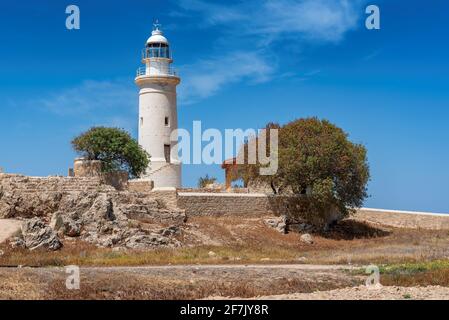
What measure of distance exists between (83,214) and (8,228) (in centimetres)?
354

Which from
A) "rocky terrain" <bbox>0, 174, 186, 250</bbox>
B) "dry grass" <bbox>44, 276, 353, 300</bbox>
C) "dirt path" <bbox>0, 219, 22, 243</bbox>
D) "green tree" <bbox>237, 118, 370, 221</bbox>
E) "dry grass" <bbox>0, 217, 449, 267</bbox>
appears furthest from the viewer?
"green tree" <bbox>237, 118, 370, 221</bbox>

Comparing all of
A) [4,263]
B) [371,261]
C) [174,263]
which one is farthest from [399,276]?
[4,263]

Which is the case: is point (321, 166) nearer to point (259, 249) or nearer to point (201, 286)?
point (259, 249)

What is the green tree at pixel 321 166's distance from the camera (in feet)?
132

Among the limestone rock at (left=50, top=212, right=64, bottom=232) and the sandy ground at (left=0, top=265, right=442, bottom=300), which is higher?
the limestone rock at (left=50, top=212, right=64, bottom=232)

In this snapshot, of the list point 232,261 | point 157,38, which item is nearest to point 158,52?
point 157,38

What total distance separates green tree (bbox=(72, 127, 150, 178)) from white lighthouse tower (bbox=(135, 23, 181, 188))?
3.18 metres

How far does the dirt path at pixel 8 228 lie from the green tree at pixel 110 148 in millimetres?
8977

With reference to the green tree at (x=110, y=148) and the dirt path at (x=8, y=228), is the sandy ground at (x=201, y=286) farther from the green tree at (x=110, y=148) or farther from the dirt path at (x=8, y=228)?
the green tree at (x=110, y=148)

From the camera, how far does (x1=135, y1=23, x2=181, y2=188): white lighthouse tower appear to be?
45562 millimetres

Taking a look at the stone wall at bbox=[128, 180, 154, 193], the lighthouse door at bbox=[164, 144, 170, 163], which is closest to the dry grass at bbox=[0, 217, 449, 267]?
the stone wall at bbox=[128, 180, 154, 193]

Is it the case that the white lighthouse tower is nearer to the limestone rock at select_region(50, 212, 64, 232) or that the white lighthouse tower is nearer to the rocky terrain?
the rocky terrain

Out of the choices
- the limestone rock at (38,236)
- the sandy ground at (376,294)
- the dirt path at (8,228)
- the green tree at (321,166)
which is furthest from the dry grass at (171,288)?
the green tree at (321,166)
